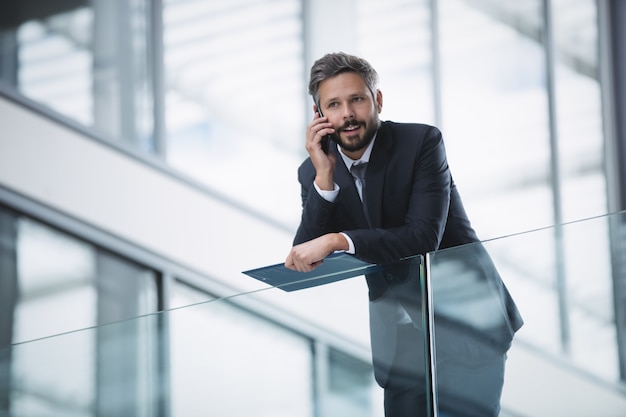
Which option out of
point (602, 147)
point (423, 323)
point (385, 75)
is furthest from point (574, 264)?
point (602, 147)

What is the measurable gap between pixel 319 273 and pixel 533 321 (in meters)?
0.62

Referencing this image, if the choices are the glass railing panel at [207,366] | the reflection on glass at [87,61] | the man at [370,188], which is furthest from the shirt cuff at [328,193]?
the reflection on glass at [87,61]

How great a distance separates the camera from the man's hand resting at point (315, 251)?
3002 millimetres

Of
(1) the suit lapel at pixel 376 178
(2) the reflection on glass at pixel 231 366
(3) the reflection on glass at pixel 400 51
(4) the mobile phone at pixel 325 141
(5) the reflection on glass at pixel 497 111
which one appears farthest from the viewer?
(5) the reflection on glass at pixel 497 111

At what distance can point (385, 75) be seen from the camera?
8.21 meters

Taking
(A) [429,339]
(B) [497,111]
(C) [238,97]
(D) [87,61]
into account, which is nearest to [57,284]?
(D) [87,61]

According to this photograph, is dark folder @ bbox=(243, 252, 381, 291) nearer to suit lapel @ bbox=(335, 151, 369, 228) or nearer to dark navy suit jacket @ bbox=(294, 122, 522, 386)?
dark navy suit jacket @ bbox=(294, 122, 522, 386)

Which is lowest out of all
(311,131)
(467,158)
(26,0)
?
(311,131)

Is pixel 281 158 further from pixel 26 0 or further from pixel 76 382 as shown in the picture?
pixel 76 382

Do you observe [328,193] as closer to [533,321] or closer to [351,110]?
[351,110]

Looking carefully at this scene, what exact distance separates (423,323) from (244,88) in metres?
5.05

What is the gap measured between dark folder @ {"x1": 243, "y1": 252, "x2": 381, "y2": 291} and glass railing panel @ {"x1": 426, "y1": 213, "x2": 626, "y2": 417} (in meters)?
0.22

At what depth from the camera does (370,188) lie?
10.4ft

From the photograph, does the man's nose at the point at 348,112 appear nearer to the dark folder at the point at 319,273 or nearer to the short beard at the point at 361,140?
the short beard at the point at 361,140
